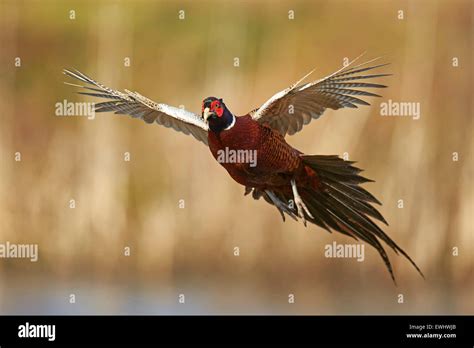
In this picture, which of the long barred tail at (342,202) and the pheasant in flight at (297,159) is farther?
the long barred tail at (342,202)

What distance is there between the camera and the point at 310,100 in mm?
4598

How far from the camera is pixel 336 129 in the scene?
6.02 metres

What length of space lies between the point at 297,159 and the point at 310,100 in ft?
1.05

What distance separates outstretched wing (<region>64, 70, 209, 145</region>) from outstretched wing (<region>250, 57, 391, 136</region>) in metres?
0.35

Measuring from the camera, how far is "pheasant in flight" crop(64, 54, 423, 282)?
4.38 metres

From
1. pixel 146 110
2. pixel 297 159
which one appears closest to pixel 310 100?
pixel 297 159

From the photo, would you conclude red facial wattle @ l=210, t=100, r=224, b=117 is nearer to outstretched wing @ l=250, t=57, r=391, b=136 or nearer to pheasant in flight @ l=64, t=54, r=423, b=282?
pheasant in flight @ l=64, t=54, r=423, b=282

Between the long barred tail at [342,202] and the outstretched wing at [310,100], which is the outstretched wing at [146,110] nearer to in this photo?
the outstretched wing at [310,100]

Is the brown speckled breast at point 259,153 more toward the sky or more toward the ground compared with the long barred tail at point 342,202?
more toward the sky

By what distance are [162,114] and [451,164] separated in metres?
2.24

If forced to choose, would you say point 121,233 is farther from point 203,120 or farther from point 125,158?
point 203,120

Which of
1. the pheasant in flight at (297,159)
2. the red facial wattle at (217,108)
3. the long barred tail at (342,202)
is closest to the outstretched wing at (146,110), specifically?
the pheasant in flight at (297,159)

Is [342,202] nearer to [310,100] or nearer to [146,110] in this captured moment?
[310,100]

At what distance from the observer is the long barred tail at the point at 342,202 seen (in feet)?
14.7
